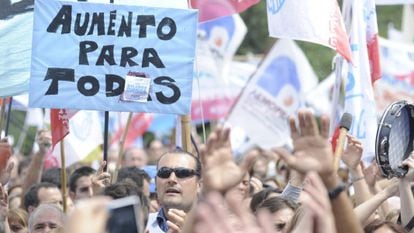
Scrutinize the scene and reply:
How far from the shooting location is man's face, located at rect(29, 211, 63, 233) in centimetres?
768

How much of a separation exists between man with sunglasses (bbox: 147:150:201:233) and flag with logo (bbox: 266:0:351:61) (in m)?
1.30

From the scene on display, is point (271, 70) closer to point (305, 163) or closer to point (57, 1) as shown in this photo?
point (57, 1)

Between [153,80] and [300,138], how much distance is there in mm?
2945

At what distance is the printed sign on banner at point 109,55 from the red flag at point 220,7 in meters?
1.69

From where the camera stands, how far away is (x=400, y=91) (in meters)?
16.6

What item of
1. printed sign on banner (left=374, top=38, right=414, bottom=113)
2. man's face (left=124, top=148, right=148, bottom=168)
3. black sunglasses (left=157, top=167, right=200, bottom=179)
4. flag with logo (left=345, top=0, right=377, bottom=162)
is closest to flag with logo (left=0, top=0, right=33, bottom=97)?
black sunglasses (left=157, top=167, right=200, bottom=179)

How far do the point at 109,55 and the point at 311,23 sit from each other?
1548 mm

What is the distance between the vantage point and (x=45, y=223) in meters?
7.69

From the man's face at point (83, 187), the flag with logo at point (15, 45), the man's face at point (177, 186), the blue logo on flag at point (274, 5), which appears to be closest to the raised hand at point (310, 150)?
the man's face at point (177, 186)

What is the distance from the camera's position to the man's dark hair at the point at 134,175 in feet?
30.0

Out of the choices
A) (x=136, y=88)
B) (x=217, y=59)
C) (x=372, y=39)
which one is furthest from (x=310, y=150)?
(x=217, y=59)

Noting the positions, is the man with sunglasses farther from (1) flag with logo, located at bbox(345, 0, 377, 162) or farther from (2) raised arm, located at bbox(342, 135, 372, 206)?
(1) flag with logo, located at bbox(345, 0, 377, 162)

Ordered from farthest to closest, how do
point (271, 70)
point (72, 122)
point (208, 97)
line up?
point (208, 97) < point (271, 70) < point (72, 122)

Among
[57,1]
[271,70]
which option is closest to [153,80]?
[57,1]
